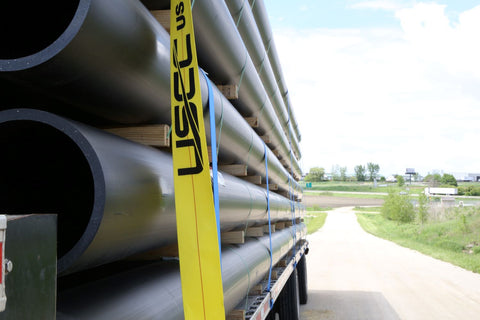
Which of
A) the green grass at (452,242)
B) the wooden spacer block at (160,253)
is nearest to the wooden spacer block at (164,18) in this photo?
the wooden spacer block at (160,253)

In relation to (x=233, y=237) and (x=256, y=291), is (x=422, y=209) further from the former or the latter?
(x=233, y=237)

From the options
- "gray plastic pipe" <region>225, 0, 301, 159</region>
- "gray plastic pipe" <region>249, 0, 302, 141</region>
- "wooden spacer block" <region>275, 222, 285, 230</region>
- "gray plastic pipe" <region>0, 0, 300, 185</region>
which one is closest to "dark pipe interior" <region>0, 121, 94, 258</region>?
"gray plastic pipe" <region>0, 0, 300, 185</region>

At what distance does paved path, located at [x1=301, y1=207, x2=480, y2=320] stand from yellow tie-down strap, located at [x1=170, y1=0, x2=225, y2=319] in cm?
744

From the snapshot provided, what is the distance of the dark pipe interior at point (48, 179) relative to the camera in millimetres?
1395

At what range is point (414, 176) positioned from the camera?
17238 cm

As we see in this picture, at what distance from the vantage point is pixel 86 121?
1.65 meters

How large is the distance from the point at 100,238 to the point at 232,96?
6.36 feet

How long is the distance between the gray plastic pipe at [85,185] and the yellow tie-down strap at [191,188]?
0.12m

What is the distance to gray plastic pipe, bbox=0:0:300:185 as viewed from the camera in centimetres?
114

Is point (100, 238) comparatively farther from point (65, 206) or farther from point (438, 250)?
point (438, 250)

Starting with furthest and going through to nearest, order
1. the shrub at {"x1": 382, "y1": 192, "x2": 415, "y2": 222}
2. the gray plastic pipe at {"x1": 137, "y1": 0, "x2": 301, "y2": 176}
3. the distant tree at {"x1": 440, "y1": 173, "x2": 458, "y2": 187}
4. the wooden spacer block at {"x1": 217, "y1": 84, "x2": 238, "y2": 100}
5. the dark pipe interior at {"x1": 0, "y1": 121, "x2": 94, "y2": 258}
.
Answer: the distant tree at {"x1": 440, "y1": 173, "x2": 458, "y2": 187}, the shrub at {"x1": 382, "y1": 192, "x2": 415, "y2": 222}, the wooden spacer block at {"x1": 217, "y1": 84, "x2": 238, "y2": 100}, the gray plastic pipe at {"x1": 137, "y1": 0, "x2": 301, "y2": 176}, the dark pipe interior at {"x1": 0, "y1": 121, "x2": 94, "y2": 258}

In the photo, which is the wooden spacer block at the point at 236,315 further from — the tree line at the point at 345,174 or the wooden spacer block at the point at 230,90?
the tree line at the point at 345,174

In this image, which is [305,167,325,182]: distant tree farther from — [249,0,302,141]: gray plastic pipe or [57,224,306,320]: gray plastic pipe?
[57,224,306,320]: gray plastic pipe

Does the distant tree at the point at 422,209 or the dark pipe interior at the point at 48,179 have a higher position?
the dark pipe interior at the point at 48,179
